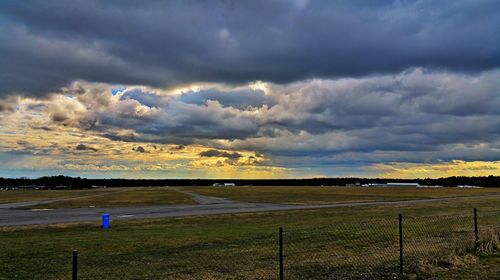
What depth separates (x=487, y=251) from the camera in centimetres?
1489

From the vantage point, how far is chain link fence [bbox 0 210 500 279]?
12.8 meters

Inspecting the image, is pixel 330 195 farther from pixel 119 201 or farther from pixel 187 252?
pixel 187 252

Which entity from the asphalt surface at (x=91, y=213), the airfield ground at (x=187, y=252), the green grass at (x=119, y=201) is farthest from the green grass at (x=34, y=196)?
the airfield ground at (x=187, y=252)

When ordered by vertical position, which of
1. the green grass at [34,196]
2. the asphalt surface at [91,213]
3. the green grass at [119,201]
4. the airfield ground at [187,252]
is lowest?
the green grass at [34,196]

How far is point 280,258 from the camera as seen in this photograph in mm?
10570

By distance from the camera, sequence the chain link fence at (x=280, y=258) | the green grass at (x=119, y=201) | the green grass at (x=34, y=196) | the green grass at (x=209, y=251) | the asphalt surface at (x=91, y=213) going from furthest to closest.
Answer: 1. the green grass at (x=34, y=196)
2. the green grass at (x=119, y=201)
3. the asphalt surface at (x=91, y=213)
4. the green grass at (x=209, y=251)
5. the chain link fence at (x=280, y=258)

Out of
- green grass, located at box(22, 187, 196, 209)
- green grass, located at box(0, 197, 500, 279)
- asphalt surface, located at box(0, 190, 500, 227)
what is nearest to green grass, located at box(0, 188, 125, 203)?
green grass, located at box(22, 187, 196, 209)

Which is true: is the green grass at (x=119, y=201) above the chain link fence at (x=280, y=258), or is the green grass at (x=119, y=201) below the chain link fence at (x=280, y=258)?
below

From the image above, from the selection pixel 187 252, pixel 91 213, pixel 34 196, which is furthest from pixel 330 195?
pixel 187 252

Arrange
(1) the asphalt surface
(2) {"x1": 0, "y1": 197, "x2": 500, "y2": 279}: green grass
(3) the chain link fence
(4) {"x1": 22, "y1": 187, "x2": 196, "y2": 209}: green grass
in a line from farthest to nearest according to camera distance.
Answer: (4) {"x1": 22, "y1": 187, "x2": 196, "y2": 209}: green grass < (1) the asphalt surface < (2) {"x1": 0, "y1": 197, "x2": 500, "y2": 279}: green grass < (3) the chain link fence

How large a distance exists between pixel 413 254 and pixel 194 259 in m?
7.42

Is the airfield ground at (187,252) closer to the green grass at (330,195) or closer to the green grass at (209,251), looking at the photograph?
the green grass at (209,251)

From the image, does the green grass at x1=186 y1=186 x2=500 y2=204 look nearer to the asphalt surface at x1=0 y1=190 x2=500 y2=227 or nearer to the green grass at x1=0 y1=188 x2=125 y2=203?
the asphalt surface at x1=0 y1=190 x2=500 y2=227

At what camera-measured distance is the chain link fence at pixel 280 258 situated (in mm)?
12844
